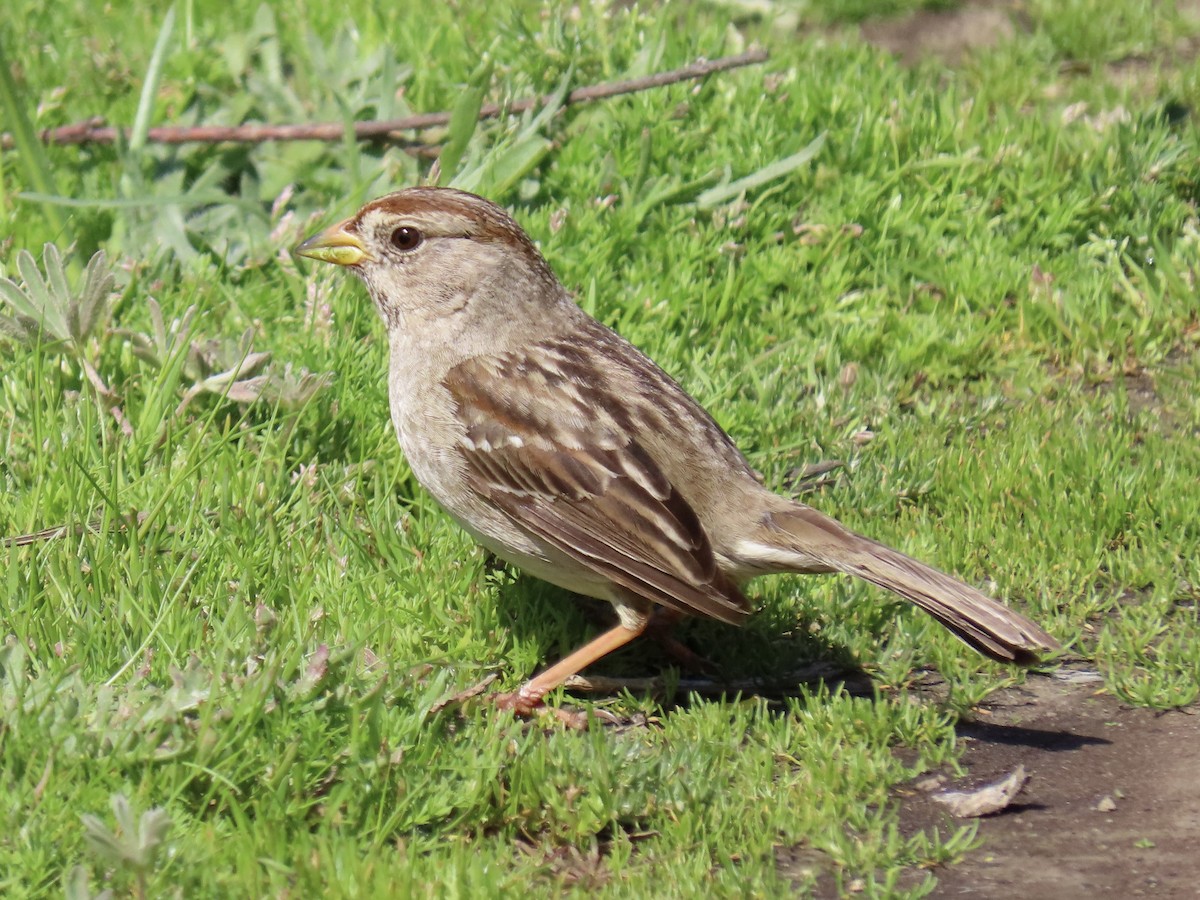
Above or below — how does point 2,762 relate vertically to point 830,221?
below

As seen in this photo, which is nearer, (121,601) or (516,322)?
(121,601)

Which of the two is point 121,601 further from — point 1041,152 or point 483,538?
point 1041,152

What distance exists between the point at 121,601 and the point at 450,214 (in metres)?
1.86

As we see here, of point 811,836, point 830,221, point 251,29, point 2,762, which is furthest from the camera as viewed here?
point 251,29

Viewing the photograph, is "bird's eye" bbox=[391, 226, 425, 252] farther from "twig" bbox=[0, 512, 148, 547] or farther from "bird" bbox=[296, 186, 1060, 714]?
"twig" bbox=[0, 512, 148, 547]

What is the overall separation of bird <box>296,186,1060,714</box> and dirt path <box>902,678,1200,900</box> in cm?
30

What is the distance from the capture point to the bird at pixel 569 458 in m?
4.64

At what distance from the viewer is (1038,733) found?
475cm

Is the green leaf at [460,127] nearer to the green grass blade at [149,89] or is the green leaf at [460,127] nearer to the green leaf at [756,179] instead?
the green leaf at [756,179]

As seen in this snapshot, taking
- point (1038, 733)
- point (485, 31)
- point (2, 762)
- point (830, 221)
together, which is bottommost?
point (1038, 733)

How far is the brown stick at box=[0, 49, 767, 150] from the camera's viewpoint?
24.0 feet

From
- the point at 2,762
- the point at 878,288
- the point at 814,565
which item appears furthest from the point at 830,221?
the point at 2,762

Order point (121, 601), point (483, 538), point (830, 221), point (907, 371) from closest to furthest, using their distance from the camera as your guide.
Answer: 1. point (121, 601)
2. point (483, 538)
3. point (907, 371)
4. point (830, 221)

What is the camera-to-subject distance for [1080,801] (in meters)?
4.37
